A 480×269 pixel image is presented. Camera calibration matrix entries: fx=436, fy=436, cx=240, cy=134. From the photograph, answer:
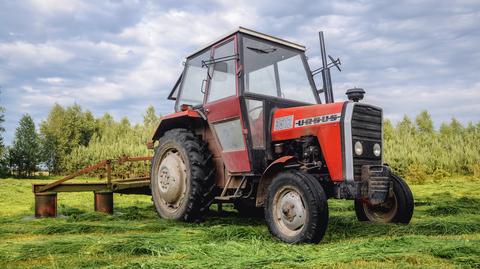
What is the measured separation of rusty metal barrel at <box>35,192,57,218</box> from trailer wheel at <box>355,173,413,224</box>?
4.86 metres

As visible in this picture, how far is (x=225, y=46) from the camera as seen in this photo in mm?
6180

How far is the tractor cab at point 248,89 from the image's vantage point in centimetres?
570

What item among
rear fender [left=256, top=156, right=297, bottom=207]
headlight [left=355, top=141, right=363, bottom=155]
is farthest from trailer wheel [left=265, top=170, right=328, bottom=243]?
headlight [left=355, top=141, right=363, bottom=155]

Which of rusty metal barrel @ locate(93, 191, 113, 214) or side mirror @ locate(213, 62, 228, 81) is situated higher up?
side mirror @ locate(213, 62, 228, 81)

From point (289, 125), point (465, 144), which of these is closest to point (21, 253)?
point (289, 125)

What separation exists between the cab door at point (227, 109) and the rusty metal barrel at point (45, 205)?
309cm

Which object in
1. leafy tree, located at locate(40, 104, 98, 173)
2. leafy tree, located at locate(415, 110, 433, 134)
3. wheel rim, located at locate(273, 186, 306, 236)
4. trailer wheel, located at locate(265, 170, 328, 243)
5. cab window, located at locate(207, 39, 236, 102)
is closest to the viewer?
trailer wheel, located at locate(265, 170, 328, 243)

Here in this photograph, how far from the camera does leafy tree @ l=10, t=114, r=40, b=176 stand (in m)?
32.2

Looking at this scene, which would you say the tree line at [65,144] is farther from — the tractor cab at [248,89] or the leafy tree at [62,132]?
the tractor cab at [248,89]

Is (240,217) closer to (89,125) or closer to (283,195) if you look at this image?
(283,195)

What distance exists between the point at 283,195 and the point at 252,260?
161 cm

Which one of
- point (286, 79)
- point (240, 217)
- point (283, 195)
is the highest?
point (286, 79)

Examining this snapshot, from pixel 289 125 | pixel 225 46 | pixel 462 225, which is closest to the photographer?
pixel 462 225

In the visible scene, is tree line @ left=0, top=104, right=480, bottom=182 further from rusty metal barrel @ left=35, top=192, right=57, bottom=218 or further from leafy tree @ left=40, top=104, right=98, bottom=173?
rusty metal barrel @ left=35, top=192, right=57, bottom=218
